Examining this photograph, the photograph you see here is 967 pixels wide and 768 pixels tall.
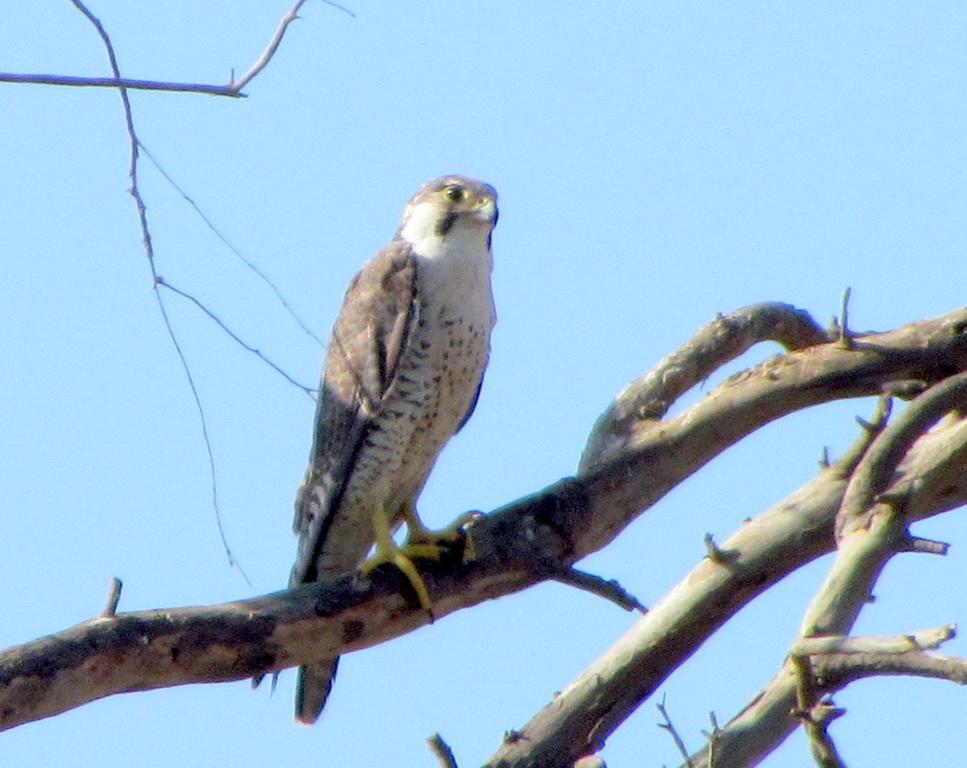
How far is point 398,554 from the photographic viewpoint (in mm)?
3904

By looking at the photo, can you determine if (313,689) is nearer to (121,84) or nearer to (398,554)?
(398,554)

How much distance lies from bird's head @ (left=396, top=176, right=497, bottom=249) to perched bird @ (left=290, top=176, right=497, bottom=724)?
3 centimetres

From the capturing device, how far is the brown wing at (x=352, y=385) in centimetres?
470

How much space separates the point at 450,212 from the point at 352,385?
625mm

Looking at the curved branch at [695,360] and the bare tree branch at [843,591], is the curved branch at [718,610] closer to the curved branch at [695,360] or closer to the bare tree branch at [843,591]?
the bare tree branch at [843,591]

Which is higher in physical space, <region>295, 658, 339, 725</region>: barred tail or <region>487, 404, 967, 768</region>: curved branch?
<region>295, 658, 339, 725</region>: barred tail

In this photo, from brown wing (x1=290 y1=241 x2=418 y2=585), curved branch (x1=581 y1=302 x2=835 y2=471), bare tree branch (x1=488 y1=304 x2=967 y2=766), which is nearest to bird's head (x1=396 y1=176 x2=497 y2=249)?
brown wing (x1=290 y1=241 x2=418 y2=585)

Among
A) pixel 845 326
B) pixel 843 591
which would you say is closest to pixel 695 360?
pixel 845 326

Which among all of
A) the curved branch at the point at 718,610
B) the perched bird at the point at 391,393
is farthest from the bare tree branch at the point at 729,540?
the perched bird at the point at 391,393

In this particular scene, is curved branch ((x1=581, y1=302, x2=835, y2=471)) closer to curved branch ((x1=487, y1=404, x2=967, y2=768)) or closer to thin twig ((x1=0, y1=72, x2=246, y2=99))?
curved branch ((x1=487, y1=404, x2=967, y2=768))

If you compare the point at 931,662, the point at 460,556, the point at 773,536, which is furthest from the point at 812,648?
the point at 460,556

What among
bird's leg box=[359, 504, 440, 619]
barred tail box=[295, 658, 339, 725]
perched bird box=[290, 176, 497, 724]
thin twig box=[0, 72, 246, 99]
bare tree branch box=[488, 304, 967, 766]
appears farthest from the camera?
perched bird box=[290, 176, 497, 724]

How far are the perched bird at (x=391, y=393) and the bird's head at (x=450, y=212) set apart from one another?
0.10 ft

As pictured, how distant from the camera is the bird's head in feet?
16.2
